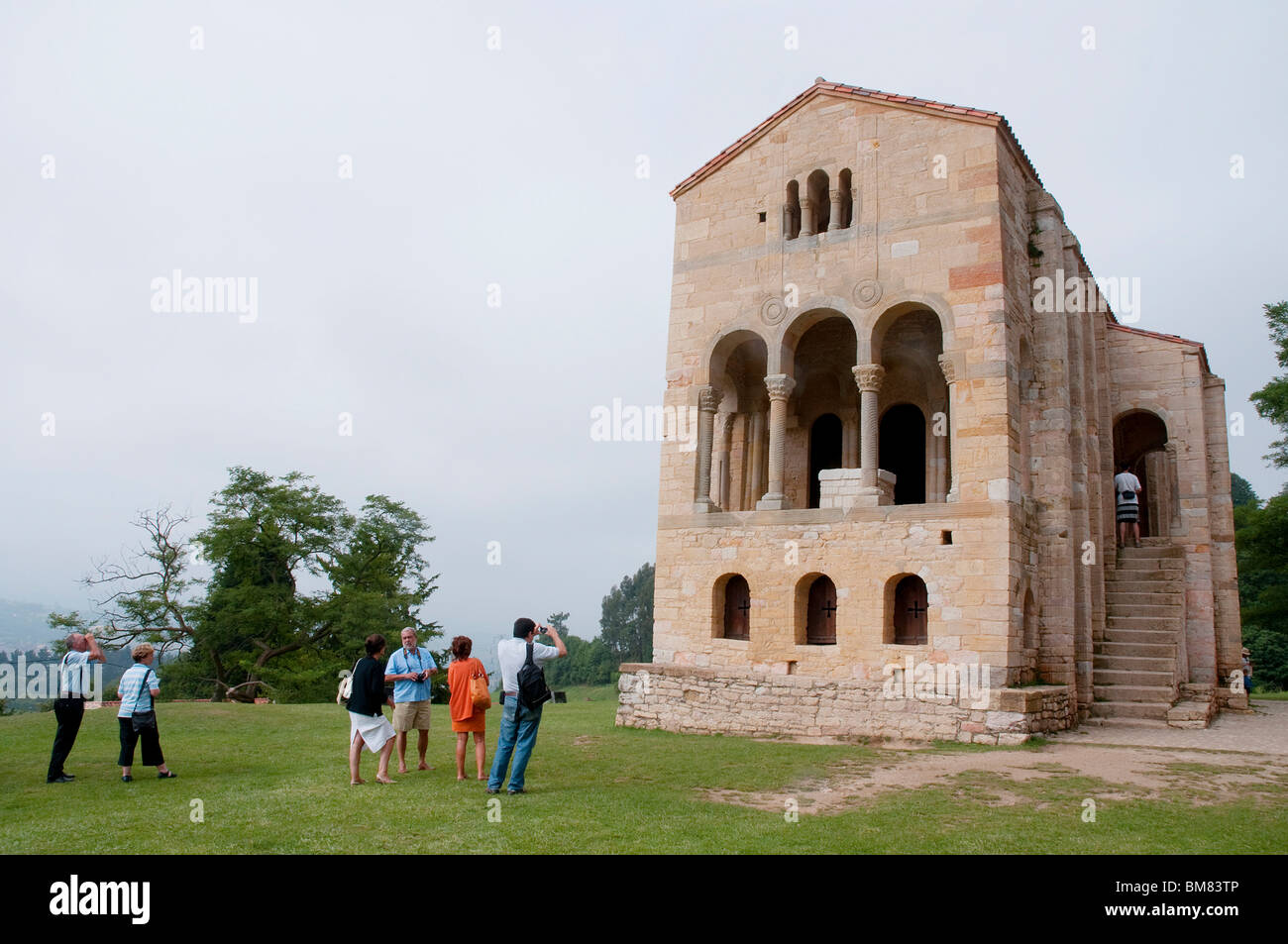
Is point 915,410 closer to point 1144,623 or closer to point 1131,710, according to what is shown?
point 1144,623

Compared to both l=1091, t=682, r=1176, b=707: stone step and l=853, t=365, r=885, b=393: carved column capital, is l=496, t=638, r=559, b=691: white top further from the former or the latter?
l=1091, t=682, r=1176, b=707: stone step

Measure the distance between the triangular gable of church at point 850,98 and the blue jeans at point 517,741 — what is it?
13654 millimetres

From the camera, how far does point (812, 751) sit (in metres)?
12.7

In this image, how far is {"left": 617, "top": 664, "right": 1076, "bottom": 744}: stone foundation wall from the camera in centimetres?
1355

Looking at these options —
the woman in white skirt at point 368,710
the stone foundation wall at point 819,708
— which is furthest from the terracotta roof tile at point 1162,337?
the woman in white skirt at point 368,710

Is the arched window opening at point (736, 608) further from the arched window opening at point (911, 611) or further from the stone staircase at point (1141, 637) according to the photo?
the stone staircase at point (1141, 637)

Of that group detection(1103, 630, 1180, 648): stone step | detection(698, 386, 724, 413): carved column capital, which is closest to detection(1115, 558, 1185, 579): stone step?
detection(1103, 630, 1180, 648): stone step

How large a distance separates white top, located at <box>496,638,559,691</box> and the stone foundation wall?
24.8 feet

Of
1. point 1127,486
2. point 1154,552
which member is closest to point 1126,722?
point 1154,552

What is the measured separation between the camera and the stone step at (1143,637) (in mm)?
17609
